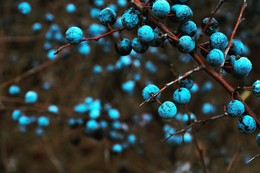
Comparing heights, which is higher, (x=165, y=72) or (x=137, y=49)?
(x=137, y=49)

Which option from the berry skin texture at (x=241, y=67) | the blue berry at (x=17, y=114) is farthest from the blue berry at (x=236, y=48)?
the blue berry at (x=17, y=114)

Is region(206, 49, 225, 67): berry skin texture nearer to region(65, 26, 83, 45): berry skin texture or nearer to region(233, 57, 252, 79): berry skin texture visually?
region(233, 57, 252, 79): berry skin texture

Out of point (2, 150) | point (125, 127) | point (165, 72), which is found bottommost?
point (2, 150)

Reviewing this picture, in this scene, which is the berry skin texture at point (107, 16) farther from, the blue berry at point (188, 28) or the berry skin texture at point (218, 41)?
the berry skin texture at point (218, 41)

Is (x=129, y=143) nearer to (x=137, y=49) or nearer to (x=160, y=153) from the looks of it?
(x=160, y=153)

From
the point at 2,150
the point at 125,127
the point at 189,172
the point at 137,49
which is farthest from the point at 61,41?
the point at 137,49

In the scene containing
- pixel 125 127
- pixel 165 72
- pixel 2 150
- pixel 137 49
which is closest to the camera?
pixel 137 49

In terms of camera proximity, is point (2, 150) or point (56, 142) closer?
point (2, 150)
